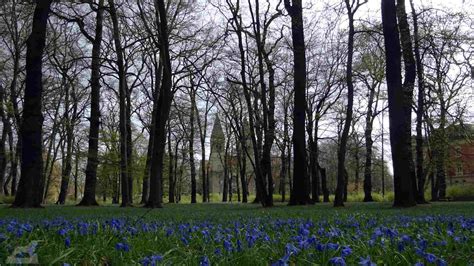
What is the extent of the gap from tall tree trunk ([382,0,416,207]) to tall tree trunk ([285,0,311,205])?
16.7 ft

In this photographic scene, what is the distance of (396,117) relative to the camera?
16.2m

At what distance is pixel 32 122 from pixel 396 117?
1249 centimetres

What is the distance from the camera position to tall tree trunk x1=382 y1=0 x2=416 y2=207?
1562cm

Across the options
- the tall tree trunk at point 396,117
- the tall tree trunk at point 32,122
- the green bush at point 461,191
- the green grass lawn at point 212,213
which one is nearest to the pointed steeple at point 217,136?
the green bush at point 461,191

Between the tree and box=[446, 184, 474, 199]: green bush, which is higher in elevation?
the tree

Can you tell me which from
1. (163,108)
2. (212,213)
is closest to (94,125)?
(163,108)

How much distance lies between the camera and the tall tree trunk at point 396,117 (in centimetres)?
1562

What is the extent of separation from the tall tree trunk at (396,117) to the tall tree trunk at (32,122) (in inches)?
478

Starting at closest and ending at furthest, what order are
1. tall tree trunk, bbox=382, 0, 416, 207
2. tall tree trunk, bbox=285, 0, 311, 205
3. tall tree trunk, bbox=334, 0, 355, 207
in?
1. tall tree trunk, bbox=382, 0, 416, 207
2. tall tree trunk, bbox=285, 0, 311, 205
3. tall tree trunk, bbox=334, 0, 355, 207

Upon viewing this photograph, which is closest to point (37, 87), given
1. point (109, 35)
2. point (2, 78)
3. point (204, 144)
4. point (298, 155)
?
point (298, 155)

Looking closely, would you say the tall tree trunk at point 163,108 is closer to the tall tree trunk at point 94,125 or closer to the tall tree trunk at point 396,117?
the tall tree trunk at point 94,125

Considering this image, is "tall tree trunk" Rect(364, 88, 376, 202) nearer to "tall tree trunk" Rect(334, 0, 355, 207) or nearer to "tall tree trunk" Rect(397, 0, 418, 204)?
"tall tree trunk" Rect(397, 0, 418, 204)
